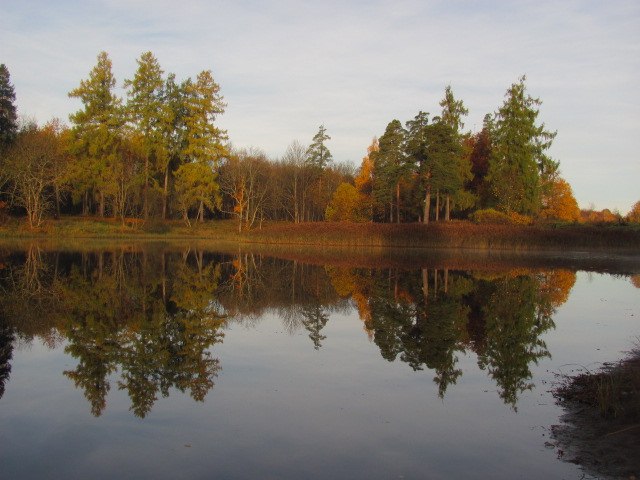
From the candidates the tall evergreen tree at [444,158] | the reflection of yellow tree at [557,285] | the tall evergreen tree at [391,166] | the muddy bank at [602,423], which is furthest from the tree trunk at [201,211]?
the muddy bank at [602,423]

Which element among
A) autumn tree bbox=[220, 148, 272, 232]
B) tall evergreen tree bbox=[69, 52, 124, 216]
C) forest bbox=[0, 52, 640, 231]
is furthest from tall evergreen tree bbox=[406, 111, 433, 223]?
tall evergreen tree bbox=[69, 52, 124, 216]

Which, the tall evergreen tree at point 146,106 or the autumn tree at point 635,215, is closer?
the tall evergreen tree at point 146,106

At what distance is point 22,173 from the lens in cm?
4950

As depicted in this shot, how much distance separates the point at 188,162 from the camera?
62812mm

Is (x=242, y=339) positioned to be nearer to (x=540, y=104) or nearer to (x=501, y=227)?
(x=501, y=227)

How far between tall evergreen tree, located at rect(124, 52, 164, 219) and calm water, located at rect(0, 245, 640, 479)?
38.2 metres

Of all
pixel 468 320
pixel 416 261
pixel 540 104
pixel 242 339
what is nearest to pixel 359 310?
pixel 468 320

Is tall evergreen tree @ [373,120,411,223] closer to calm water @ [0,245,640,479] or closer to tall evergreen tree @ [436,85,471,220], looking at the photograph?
tall evergreen tree @ [436,85,471,220]

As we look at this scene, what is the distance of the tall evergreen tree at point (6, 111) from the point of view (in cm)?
5903

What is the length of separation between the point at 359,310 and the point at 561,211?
62.7 meters

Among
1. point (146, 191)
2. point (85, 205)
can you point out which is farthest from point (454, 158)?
point (85, 205)

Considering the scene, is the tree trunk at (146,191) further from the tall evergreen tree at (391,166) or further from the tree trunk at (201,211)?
the tall evergreen tree at (391,166)

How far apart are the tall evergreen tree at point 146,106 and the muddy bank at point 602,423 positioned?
53234mm

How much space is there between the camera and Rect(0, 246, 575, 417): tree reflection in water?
33.9ft
